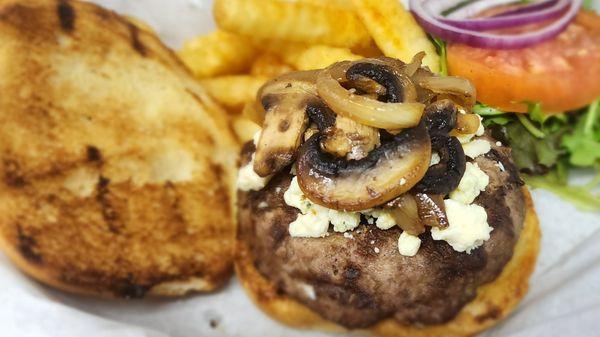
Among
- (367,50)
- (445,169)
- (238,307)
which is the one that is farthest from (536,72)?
(238,307)

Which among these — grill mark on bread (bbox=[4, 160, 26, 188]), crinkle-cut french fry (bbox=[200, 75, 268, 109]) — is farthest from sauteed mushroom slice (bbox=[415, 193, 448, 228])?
grill mark on bread (bbox=[4, 160, 26, 188])

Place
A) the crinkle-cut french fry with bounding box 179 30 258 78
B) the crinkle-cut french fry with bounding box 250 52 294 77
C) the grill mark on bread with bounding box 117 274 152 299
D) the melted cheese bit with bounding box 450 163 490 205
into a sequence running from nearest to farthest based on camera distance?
the melted cheese bit with bounding box 450 163 490 205
the grill mark on bread with bounding box 117 274 152 299
the crinkle-cut french fry with bounding box 250 52 294 77
the crinkle-cut french fry with bounding box 179 30 258 78

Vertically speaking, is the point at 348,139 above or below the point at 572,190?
above

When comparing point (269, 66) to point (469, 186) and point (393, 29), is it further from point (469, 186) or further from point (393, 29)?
point (469, 186)

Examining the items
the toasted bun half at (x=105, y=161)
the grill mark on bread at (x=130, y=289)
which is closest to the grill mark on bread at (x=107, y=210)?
the toasted bun half at (x=105, y=161)

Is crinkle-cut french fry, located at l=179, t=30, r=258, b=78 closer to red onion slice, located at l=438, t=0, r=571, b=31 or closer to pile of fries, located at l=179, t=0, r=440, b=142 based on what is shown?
pile of fries, located at l=179, t=0, r=440, b=142

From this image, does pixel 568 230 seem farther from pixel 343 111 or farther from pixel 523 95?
pixel 343 111

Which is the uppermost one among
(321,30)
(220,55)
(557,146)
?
(321,30)
